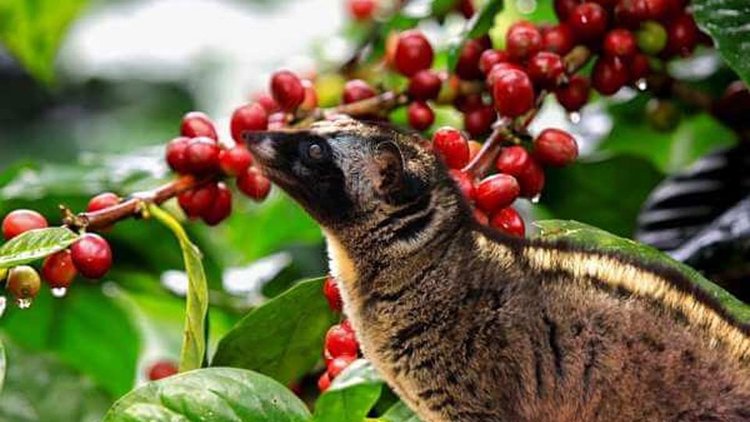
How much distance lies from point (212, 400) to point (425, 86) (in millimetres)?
484

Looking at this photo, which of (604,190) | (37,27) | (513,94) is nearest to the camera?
(513,94)

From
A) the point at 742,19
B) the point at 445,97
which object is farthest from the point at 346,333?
the point at 742,19

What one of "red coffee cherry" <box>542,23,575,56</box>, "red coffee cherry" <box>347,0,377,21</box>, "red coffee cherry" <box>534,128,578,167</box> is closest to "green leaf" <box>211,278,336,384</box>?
"red coffee cherry" <box>534,128,578,167</box>

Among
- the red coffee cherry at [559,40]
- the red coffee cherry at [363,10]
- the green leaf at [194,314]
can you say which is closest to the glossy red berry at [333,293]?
the green leaf at [194,314]

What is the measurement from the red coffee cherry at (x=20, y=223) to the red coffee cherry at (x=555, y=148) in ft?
1.42

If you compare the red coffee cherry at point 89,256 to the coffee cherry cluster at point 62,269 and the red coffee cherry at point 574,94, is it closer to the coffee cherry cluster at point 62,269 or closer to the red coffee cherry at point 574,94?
the coffee cherry cluster at point 62,269

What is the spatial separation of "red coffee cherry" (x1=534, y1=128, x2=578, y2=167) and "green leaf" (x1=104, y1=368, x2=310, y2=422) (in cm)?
34

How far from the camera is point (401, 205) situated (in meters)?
1.24

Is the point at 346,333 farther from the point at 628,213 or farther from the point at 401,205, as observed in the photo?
the point at 628,213

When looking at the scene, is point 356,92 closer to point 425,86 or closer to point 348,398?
point 425,86

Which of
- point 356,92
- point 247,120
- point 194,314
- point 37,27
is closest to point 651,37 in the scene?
point 356,92

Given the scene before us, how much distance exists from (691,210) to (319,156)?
0.60 m

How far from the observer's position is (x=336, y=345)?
127cm

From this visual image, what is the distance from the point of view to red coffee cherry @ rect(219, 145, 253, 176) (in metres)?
1.39
